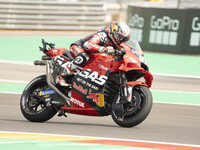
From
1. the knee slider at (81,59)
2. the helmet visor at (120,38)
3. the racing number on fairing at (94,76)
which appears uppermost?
the helmet visor at (120,38)

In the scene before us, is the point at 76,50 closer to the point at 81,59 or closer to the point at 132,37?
the point at 81,59

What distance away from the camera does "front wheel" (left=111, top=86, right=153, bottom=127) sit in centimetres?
716

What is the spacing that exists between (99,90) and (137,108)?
666 mm

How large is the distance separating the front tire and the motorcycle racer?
0.38 m

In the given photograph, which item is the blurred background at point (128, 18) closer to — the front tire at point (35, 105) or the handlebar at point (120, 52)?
the front tire at point (35, 105)

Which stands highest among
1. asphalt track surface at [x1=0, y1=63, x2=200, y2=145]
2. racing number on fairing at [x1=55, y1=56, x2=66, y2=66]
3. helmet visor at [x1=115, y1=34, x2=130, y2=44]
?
helmet visor at [x1=115, y1=34, x2=130, y2=44]

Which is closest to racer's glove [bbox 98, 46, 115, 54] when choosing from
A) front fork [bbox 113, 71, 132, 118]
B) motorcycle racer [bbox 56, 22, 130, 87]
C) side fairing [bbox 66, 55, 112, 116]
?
motorcycle racer [bbox 56, 22, 130, 87]

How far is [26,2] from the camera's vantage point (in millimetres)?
22500

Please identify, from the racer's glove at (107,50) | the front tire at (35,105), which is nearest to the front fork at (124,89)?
the racer's glove at (107,50)

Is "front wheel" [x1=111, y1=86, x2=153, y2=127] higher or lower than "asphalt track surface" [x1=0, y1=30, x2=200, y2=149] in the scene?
higher

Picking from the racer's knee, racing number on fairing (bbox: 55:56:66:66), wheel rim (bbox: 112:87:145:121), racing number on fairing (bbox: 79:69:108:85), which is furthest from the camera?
racing number on fairing (bbox: 55:56:66:66)

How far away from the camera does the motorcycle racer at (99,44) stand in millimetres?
7516

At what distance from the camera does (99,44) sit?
305 inches

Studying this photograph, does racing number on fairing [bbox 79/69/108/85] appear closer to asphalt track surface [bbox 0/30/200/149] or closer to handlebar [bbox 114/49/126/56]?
handlebar [bbox 114/49/126/56]
